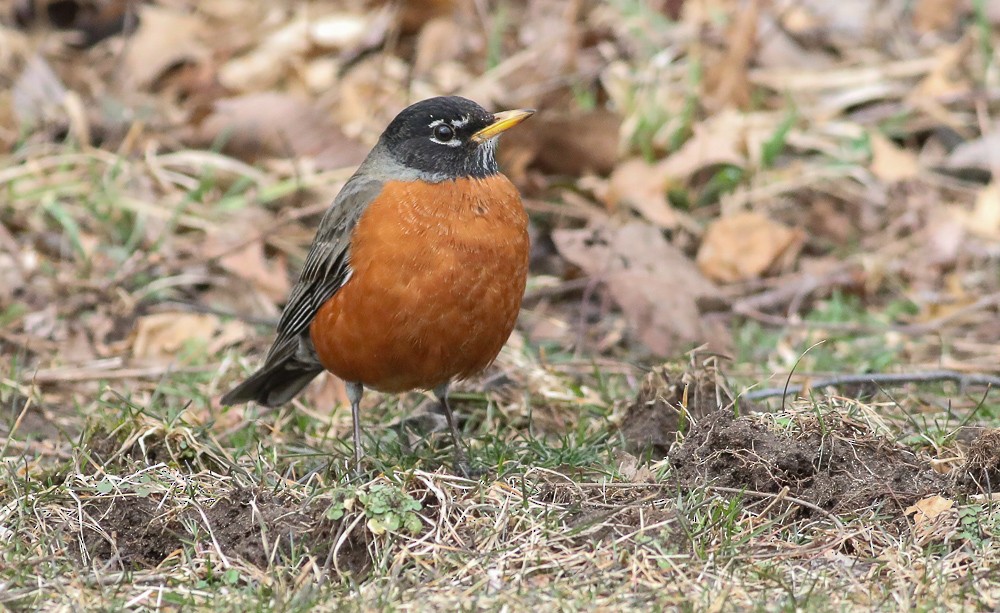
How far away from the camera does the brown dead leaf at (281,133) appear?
7832 millimetres

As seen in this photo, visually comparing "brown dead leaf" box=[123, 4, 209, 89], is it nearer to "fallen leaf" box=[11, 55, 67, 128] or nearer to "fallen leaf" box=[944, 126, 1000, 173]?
"fallen leaf" box=[11, 55, 67, 128]

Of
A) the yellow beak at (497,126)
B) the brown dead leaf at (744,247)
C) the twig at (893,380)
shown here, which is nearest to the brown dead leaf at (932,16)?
the brown dead leaf at (744,247)

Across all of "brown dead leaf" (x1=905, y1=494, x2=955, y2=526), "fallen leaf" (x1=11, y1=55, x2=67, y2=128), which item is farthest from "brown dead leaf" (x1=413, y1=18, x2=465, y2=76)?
"brown dead leaf" (x1=905, y1=494, x2=955, y2=526)

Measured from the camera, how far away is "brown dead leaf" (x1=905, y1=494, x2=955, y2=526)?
3.78 metres

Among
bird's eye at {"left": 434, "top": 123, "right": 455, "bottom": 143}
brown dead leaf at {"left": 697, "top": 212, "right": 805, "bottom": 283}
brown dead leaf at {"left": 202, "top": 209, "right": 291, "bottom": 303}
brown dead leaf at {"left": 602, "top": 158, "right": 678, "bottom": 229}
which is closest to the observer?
bird's eye at {"left": 434, "top": 123, "right": 455, "bottom": 143}

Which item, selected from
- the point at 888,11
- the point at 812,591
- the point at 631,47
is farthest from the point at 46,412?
the point at 888,11

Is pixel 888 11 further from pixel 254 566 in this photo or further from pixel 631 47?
pixel 254 566

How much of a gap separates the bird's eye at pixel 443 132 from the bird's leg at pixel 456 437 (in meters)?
0.97

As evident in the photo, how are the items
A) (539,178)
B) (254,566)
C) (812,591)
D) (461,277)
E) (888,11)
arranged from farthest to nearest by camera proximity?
(888,11), (539,178), (461,277), (254,566), (812,591)

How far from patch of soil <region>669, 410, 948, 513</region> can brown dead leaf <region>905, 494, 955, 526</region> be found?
7cm

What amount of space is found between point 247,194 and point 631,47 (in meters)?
2.98

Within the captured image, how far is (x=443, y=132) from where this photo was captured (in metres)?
5.04

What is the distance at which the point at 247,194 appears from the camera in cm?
773

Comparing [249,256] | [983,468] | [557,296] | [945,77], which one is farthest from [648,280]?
→ [945,77]
